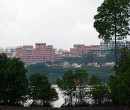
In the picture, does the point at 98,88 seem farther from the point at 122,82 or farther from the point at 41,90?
the point at 122,82

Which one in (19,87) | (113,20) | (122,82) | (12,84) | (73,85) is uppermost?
(113,20)

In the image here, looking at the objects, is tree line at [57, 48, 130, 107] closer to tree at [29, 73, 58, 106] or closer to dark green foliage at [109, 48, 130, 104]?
dark green foliage at [109, 48, 130, 104]

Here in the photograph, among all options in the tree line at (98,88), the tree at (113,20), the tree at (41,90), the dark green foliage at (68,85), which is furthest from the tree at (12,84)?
the tree at (113,20)

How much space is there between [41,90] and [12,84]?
310cm

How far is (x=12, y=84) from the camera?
143 feet

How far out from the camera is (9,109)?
35.7 m

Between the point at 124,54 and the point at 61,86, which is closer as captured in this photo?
the point at 124,54

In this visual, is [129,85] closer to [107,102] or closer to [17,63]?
[107,102]

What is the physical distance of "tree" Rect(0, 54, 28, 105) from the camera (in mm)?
43531

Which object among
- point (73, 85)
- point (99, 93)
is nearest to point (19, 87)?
point (73, 85)

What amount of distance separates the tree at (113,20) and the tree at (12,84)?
904 centimetres

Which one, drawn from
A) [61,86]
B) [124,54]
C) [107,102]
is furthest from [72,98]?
[124,54]

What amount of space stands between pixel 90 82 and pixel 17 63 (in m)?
8.20

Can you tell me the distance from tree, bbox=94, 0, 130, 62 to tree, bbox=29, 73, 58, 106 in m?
7.64
